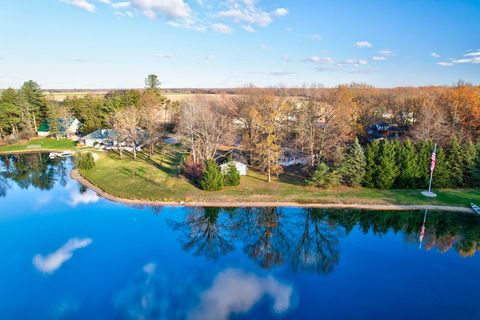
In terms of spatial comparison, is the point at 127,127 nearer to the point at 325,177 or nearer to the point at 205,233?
the point at 205,233

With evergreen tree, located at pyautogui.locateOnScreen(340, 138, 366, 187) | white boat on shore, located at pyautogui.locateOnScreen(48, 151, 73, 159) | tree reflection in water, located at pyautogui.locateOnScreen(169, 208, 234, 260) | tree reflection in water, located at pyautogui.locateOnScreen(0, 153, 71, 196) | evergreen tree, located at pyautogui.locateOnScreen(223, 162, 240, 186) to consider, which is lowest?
tree reflection in water, located at pyautogui.locateOnScreen(169, 208, 234, 260)

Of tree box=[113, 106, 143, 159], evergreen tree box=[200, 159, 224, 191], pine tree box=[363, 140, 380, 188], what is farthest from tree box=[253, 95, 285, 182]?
tree box=[113, 106, 143, 159]

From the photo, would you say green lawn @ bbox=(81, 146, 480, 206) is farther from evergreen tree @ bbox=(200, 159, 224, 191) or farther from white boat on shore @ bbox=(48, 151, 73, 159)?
white boat on shore @ bbox=(48, 151, 73, 159)

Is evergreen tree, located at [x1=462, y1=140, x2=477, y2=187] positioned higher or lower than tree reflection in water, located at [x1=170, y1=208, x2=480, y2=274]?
higher

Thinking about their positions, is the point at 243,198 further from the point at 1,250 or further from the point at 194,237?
the point at 1,250

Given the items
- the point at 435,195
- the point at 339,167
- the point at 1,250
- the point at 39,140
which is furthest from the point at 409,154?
the point at 39,140

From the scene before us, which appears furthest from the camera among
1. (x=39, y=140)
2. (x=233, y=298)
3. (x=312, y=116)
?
(x=39, y=140)
